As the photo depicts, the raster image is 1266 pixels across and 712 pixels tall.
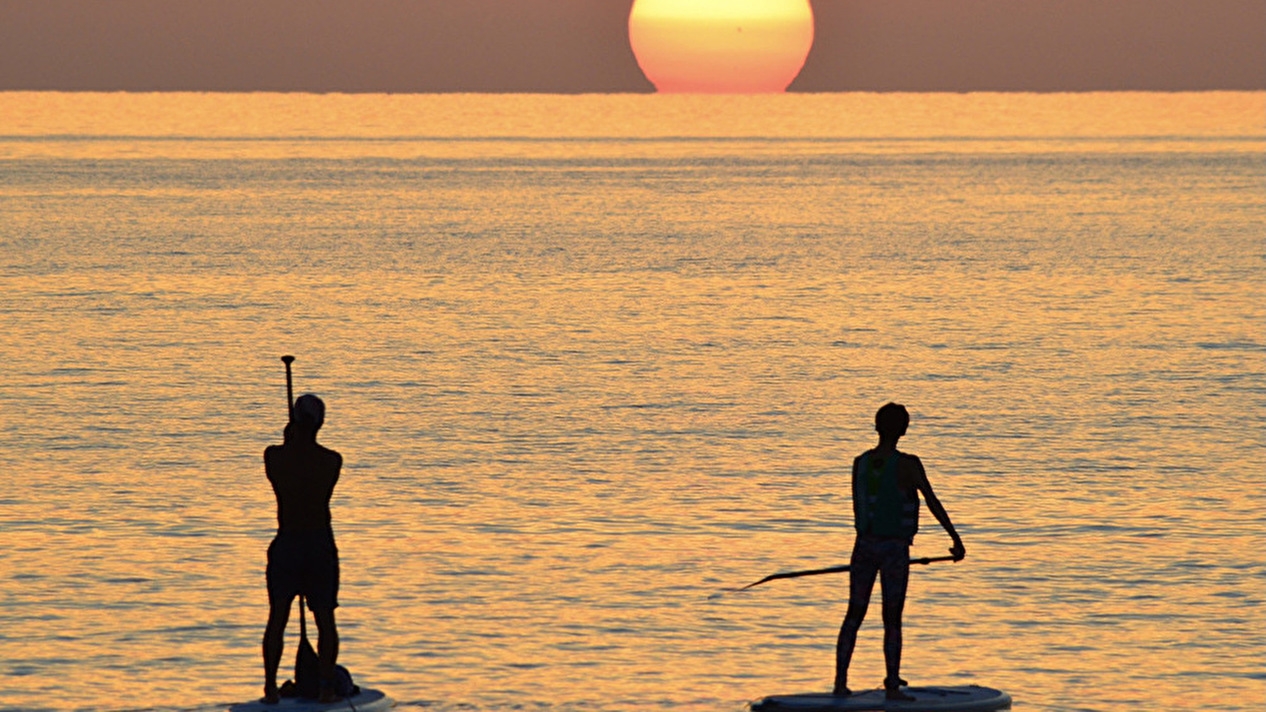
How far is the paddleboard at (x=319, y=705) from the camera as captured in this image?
1550cm

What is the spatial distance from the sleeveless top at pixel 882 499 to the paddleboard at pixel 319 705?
144 inches

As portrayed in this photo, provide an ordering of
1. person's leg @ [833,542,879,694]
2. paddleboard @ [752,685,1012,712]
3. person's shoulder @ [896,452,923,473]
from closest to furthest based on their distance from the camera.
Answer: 1. person's shoulder @ [896,452,923,473]
2. person's leg @ [833,542,879,694]
3. paddleboard @ [752,685,1012,712]

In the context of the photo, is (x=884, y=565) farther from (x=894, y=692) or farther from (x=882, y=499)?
(x=894, y=692)

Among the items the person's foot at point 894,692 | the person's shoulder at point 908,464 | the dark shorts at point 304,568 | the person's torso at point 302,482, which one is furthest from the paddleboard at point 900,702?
the person's torso at point 302,482

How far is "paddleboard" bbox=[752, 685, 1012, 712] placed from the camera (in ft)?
51.7

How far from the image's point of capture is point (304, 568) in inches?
591

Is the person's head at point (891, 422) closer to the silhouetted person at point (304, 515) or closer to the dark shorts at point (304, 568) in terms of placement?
the silhouetted person at point (304, 515)

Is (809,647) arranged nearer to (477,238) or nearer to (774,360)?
(774,360)

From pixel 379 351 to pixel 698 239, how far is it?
57.3 meters

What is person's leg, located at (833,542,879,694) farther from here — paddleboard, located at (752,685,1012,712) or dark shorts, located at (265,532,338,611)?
dark shorts, located at (265,532,338,611)

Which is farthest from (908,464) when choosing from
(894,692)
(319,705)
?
(319,705)

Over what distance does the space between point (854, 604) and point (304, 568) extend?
3692mm

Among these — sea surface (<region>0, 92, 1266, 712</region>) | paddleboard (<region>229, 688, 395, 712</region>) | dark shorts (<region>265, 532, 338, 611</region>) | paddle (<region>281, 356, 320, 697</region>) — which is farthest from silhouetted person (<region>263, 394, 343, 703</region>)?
sea surface (<region>0, 92, 1266, 712</region>)

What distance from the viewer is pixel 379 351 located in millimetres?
46562
